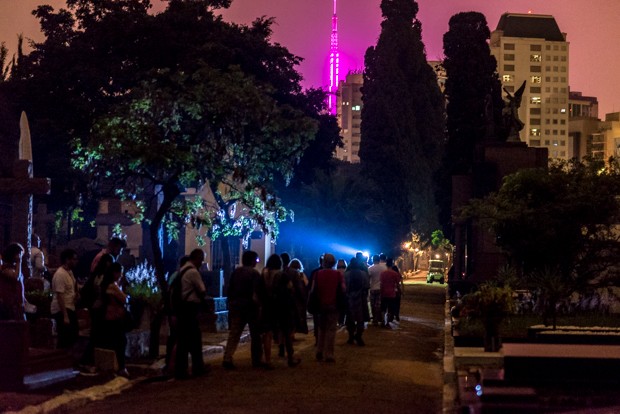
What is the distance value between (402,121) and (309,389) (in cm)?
6626

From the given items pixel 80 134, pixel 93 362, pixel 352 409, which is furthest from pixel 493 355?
pixel 80 134

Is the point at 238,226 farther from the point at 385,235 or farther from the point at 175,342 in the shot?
the point at 385,235

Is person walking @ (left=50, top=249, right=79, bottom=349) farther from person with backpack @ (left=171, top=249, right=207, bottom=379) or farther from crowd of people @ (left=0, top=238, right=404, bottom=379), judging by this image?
person with backpack @ (left=171, top=249, right=207, bottom=379)

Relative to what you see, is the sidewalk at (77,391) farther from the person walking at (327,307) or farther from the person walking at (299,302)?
the person walking at (327,307)

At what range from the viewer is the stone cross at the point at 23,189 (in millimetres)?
19031

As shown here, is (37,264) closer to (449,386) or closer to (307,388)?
(307,388)

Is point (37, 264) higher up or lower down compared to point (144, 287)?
higher up

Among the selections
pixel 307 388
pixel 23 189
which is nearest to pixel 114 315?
pixel 307 388

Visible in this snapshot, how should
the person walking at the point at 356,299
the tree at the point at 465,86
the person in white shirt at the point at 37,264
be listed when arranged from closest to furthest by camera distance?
the person in white shirt at the point at 37,264
the person walking at the point at 356,299
the tree at the point at 465,86

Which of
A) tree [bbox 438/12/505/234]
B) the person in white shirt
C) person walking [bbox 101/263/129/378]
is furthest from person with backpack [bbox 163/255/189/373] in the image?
tree [bbox 438/12/505/234]

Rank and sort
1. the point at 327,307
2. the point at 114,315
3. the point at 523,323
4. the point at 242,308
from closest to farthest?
the point at 114,315 < the point at 242,308 < the point at 327,307 < the point at 523,323

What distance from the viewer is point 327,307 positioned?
59.2 ft

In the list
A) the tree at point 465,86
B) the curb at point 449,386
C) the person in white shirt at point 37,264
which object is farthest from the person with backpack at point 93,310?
the tree at point 465,86

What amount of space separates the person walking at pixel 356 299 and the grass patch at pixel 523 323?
2.38m
